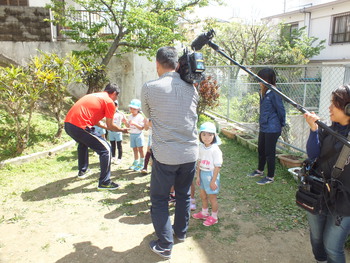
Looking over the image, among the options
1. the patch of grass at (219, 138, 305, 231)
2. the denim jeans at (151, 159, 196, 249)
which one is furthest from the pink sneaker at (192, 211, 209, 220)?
the denim jeans at (151, 159, 196, 249)

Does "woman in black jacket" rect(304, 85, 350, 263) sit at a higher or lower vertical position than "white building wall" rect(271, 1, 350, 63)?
lower

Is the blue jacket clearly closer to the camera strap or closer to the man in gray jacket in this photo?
the man in gray jacket

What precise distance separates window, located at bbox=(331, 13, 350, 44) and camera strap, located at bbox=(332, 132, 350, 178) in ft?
59.8

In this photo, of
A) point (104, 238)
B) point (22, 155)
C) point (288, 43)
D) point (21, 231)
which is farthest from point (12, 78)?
point (288, 43)

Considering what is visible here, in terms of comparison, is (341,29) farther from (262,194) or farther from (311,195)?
(311,195)

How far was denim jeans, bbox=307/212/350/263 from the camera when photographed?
2043 mm

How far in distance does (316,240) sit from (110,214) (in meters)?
2.39

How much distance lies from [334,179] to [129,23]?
22.7 feet

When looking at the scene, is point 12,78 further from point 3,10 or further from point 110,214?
point 3,10

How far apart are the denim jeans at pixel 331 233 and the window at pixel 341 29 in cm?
1820

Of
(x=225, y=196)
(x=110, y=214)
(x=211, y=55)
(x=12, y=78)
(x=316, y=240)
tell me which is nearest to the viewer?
(x=316, y=240)

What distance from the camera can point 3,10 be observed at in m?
9.16

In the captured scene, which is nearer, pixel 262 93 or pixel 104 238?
pixel 104 238

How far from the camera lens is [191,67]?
2.64 metres
